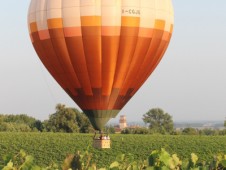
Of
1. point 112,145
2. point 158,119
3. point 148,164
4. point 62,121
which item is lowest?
point 148,164

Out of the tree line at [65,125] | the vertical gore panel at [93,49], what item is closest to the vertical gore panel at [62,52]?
the vertical gore panel at [93,49]

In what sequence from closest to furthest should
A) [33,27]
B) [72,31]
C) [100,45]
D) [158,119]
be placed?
[100,45] → [72,31] → [33,27] → [158,119]

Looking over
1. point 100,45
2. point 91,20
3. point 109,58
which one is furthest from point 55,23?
point 109,58

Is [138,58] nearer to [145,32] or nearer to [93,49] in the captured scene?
[145,32]

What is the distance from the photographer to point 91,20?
760 inches

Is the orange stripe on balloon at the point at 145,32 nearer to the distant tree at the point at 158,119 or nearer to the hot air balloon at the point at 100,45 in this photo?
the hot air balloon at the point at 100,45

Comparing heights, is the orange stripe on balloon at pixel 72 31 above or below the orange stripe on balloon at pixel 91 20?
below

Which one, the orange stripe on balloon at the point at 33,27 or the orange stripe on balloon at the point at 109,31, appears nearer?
the orange stripe on balloon at the point at 109,31

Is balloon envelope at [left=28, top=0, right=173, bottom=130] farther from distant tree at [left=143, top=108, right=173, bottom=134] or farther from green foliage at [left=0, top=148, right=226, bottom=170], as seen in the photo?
distant tree at [left=143, top=108, right=173, bottom=134]

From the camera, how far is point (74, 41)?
1962 cm

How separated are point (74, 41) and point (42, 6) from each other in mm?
2375

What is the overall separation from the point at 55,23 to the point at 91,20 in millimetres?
1650

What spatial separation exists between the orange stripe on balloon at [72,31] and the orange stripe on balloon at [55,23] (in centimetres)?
34

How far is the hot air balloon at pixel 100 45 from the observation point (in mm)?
19422
